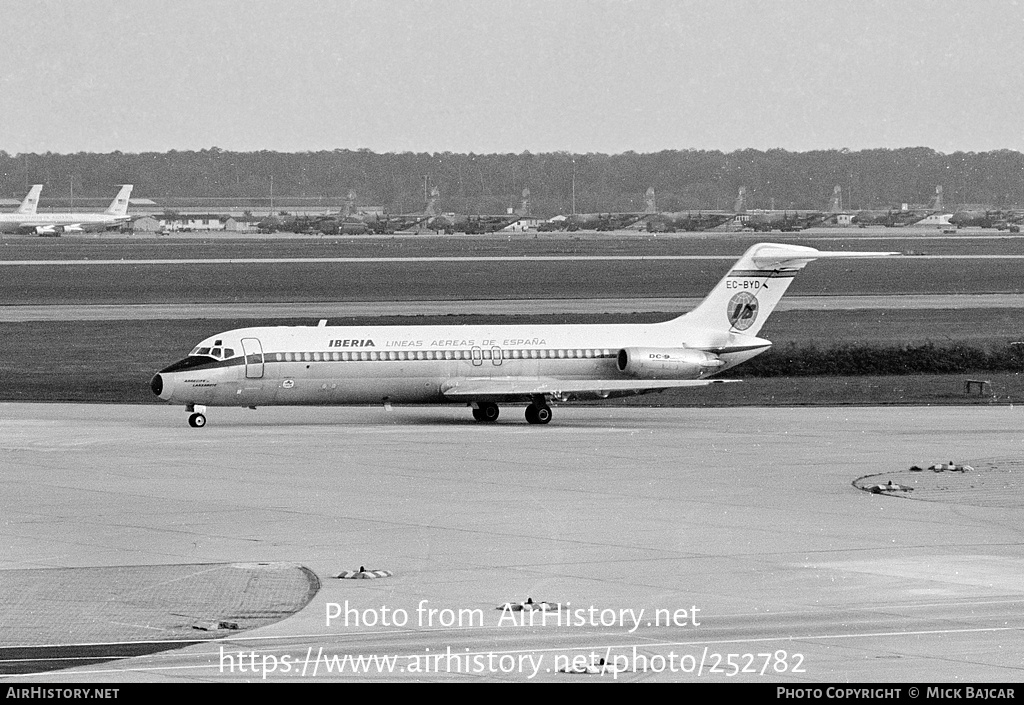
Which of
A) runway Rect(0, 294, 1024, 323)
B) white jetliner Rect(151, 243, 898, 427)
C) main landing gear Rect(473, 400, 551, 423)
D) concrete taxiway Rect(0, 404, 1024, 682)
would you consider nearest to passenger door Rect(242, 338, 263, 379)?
white jetliner Rect(151, 243, 898, 427)

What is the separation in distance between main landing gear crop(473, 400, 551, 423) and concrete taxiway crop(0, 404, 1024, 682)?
1156 millimetres

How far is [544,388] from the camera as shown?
158 feet

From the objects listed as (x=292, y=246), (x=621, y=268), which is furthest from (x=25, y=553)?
(x=292, y=246)

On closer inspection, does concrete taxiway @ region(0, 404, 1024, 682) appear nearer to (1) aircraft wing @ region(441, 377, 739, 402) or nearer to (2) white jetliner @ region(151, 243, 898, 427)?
(1) aircraft wing @ region(441, 377, 739, 402)

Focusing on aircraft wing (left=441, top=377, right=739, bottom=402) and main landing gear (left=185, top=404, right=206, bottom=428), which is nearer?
main landing gear (left=185, top=404, right=206, bottom=428)

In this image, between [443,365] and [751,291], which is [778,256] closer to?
[751,291]

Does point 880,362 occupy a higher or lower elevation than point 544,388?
lower

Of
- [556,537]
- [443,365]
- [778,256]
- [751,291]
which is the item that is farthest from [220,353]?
[556,537]

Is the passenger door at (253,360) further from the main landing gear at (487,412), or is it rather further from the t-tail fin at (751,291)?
the t-tail fin at (751,291)

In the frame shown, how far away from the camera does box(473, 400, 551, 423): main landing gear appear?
48906 mm

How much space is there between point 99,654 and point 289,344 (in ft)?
97.2

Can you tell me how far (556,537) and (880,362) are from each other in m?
38.3

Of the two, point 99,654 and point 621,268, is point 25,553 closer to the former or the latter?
point 99,654

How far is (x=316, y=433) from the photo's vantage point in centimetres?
4547
